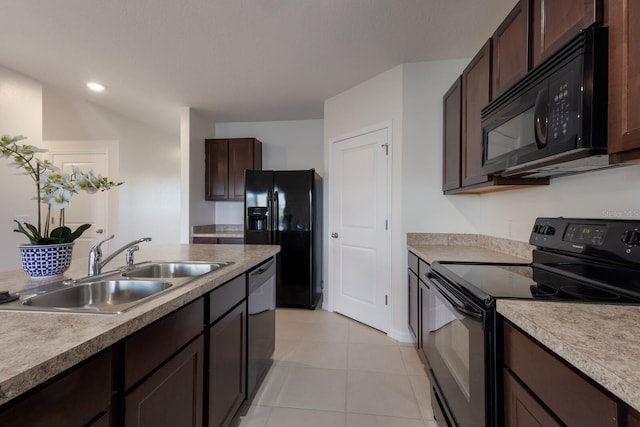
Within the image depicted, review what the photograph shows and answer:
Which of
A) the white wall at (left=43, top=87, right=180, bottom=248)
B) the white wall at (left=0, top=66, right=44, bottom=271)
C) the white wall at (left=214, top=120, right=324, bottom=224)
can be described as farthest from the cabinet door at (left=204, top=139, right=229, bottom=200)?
the white wall at (left=0, top=66, right=44, bottom=271)

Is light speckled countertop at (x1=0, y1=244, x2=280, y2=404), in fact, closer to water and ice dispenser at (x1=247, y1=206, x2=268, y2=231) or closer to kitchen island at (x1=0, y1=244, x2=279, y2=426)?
kitchen island at (x1=0, y1=244, x2=279, y2=426)

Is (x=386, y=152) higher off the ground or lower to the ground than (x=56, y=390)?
higher

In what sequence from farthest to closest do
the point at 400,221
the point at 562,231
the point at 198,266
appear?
the point at 400,221 < the point at 198,266 < the point at 562,231

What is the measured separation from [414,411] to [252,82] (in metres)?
3.14

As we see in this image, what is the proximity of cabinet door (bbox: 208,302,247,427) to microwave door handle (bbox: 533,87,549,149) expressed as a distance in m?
1.53

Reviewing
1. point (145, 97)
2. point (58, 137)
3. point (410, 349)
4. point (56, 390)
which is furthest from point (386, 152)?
point (58, 137)

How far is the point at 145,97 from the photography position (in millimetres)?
3445

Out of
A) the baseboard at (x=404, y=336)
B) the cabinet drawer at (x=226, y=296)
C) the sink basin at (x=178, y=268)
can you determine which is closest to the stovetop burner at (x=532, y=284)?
the cabinet drawer at (x=226, y=296)

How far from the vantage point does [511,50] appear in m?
1.48

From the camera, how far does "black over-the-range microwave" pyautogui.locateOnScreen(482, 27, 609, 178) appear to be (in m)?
0.93

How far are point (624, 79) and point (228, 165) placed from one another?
12.8ft

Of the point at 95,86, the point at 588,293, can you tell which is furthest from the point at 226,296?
the point at 95,86

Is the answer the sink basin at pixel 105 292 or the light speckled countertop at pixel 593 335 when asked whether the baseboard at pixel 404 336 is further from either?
the sink basin at pixel 105 292

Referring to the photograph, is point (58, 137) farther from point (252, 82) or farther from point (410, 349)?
point (410, 349)
